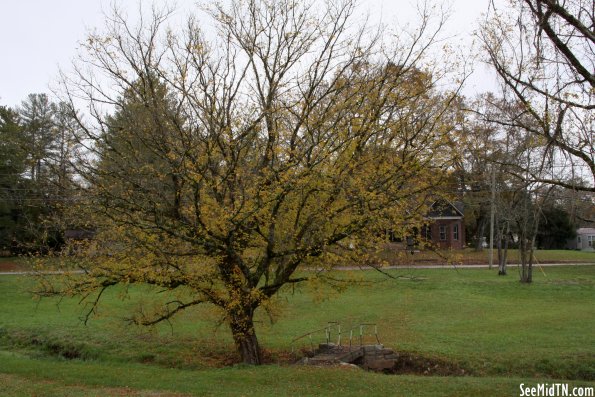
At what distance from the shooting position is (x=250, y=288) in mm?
12492

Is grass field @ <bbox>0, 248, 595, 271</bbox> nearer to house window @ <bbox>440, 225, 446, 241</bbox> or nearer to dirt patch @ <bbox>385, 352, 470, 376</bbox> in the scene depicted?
dirt patch @ <bbox>385, 352, 470, 376</bbox>

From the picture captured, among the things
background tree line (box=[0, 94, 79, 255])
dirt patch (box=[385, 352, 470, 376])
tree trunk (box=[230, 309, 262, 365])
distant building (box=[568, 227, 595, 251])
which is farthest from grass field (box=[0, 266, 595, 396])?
distant building (box=[568, 227, 595, 251])

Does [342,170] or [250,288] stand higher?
[342,170]

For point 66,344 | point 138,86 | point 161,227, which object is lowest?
point 66,344

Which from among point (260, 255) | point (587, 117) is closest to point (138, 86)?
point (260, 255)

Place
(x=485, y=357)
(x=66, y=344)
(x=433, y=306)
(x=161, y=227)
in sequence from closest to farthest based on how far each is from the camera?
(x=161, y=227) < (x=485, y=357) < (x=66, y=344) < (x=433, y=306)

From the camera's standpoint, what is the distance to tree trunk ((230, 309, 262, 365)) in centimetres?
1281

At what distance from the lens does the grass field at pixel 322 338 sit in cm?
1030

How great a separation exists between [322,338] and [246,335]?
17.7ft

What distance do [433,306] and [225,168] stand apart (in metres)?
14.7

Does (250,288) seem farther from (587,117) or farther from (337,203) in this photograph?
(587,117)

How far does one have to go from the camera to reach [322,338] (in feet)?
59.5

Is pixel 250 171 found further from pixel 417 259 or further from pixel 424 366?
pixel 417 259
